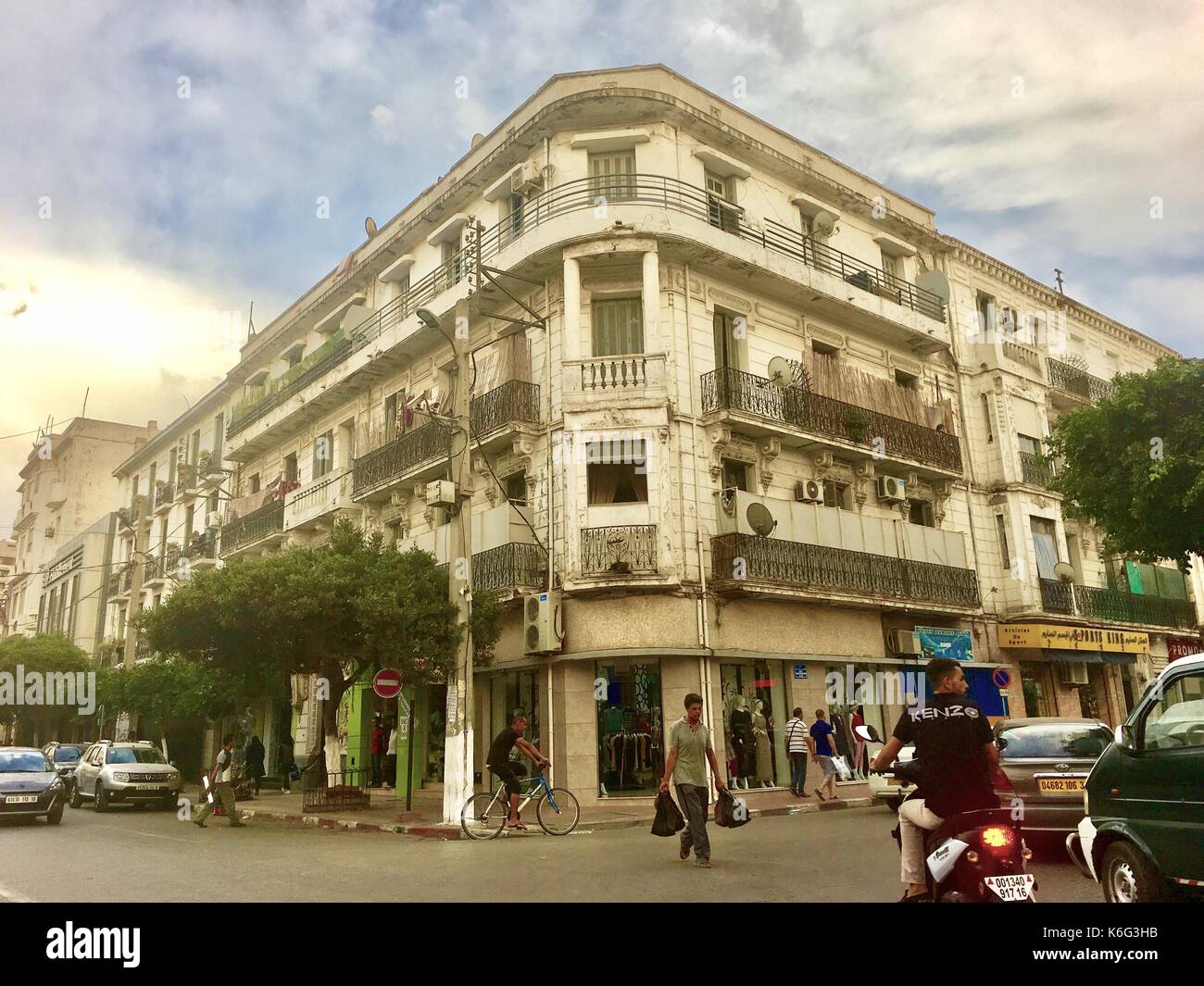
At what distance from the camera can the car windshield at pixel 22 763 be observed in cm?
1636

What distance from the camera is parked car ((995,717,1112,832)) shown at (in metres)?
9.09

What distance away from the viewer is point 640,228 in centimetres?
1931

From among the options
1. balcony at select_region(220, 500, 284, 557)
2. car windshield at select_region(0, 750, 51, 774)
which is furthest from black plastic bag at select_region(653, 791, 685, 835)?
balcony at select_region(220, 500, 284, 557)

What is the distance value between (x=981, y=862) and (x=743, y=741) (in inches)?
564

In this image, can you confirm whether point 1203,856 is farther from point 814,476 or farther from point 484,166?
point 484,166

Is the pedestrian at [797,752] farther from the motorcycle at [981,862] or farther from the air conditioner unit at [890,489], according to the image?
the motorcycle at [981,862]

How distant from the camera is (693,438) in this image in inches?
762

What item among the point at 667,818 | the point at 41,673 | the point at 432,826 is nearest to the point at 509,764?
the point at 432,826

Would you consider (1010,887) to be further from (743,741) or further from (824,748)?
(743,741)

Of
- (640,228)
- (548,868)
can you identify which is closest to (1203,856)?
(548,868)

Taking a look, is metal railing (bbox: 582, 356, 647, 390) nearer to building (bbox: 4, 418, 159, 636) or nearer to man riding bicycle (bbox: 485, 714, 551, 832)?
man riding bicycle (bbox: 485, 714, 551, 832)

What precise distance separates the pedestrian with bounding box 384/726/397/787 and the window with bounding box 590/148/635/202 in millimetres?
14136

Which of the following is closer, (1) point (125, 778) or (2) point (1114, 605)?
(1) point (125, 778)

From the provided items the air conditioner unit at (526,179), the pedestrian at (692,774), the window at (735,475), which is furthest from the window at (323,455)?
the pedestrian at (692,774)
